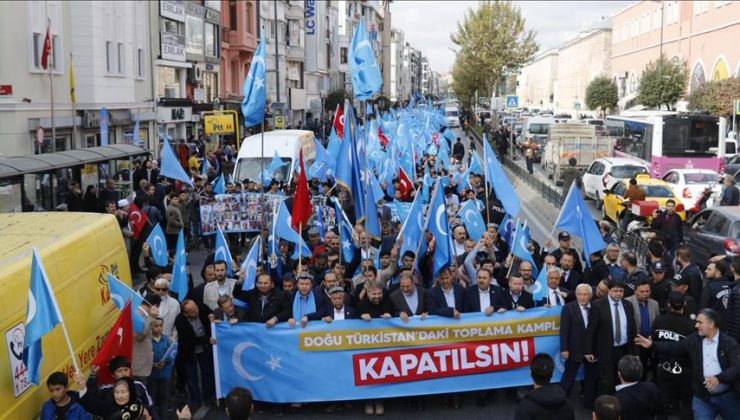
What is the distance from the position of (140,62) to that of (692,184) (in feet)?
69.0

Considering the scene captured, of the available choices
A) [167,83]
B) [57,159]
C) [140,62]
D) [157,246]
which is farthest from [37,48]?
[157,246]

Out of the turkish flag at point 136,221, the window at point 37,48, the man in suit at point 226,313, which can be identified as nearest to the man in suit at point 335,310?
the man in suit at point 226,313

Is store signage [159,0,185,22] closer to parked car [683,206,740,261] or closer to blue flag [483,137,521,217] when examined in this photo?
parked car [683,206,740,261]

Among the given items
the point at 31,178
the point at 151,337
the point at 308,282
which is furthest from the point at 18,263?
the point at 31,178

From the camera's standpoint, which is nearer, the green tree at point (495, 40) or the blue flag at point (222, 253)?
the blue flag at point (222, 253)

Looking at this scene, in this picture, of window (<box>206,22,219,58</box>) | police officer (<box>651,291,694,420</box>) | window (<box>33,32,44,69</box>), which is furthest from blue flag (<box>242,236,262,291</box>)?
window (<box>206,22,219,58</box>)

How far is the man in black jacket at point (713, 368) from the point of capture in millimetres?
Result: 7461

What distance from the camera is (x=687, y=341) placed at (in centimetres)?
777

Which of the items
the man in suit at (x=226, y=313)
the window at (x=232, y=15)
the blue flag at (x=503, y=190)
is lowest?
the man in suit at (x=226, y=313)

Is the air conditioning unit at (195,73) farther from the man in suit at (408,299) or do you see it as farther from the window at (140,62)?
the man in suit at (408,299)

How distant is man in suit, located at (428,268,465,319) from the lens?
31.6 feet

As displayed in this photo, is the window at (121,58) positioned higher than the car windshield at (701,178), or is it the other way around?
the window at (121,58)

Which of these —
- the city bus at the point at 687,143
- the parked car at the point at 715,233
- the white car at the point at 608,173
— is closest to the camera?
the parked car at the point at 715,233

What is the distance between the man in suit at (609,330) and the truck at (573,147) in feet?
84.8
